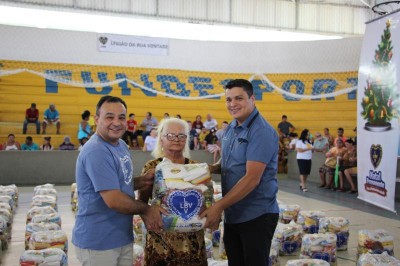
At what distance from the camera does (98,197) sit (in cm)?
280

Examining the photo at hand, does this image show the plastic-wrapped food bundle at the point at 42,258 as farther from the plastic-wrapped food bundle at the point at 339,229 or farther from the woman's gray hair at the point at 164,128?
the plastic-wrapped food bundle at the point at 339,229

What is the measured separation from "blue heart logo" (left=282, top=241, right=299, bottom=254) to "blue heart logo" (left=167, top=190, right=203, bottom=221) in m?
3.27

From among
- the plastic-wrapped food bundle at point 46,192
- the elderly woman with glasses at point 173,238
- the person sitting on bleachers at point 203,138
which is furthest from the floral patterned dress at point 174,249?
the person sitting on bleachers at point 203,138

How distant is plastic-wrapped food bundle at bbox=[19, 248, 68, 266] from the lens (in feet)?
13.3

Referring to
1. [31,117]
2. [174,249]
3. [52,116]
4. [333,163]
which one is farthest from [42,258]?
[52,116]

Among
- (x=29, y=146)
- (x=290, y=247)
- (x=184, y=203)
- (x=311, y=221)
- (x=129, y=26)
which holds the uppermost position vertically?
(x=129, y=26)

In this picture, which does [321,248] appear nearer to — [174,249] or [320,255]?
[320,255]

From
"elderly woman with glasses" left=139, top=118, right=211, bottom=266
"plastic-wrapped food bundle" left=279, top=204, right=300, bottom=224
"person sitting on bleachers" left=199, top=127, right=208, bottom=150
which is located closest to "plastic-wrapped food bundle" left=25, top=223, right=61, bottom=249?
"elderly woman with glasses" left=139, top=118, right=211, bottom=266

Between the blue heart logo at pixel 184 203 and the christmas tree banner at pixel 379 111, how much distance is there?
3650mm

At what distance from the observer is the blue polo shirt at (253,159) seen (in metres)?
3.08

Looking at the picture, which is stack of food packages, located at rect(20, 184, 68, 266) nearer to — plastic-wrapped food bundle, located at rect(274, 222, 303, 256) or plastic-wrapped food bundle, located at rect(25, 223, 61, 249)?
plastic-wrapped food bundle, located at rect(25, 223, 61, 249)

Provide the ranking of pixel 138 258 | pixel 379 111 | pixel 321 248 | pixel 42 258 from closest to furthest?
pixel 42 258 → pixel 138 258 → pixel 321 248 → pixel 379 111

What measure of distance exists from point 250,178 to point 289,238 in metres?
3.21

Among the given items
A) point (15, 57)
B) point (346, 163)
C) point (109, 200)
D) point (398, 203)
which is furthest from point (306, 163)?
point (15, 57)
